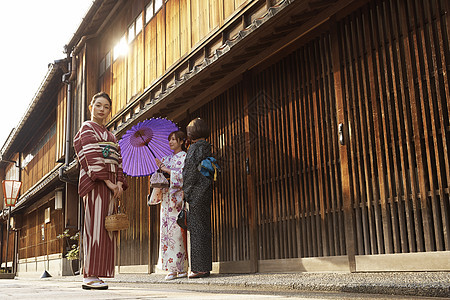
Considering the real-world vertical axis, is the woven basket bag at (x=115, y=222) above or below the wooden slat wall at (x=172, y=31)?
below

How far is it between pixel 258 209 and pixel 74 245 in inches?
389

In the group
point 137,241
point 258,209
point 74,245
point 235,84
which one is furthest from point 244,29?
point 74,245

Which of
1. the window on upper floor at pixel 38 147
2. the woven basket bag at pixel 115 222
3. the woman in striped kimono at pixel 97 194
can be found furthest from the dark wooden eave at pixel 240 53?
the window on upper floor at pixel 38 147

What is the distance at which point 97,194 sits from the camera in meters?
4.77

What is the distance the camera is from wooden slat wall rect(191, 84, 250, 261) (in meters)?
6.89

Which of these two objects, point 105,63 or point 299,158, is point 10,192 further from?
point 299,158

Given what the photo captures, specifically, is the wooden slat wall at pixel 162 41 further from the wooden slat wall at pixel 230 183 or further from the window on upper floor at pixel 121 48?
the wooden slat wall at pixel 230 183

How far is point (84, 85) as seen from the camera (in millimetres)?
13945

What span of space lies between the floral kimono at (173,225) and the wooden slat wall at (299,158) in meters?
1.21

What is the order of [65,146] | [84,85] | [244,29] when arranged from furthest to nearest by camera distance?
[65,146]
[84,85]
[244,29]

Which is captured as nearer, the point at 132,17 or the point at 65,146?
the point at 132,17

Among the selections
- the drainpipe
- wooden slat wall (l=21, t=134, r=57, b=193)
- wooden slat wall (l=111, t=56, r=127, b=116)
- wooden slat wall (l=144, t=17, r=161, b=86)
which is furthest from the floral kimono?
wooden slat wall (l=21, t=134, r=57, b=193)

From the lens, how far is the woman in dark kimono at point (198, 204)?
6207mm

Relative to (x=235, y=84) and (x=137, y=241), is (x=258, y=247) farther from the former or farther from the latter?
(x=137, y=241)
